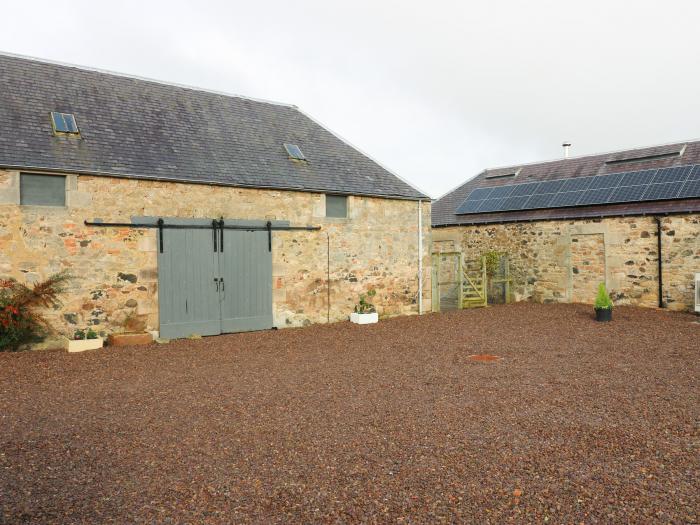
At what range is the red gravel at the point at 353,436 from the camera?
3666 millimetres

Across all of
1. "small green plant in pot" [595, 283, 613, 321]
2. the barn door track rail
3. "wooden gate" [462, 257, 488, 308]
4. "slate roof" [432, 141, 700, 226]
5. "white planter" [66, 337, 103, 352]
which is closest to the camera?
"white planter" [66, 337, 103, 352]

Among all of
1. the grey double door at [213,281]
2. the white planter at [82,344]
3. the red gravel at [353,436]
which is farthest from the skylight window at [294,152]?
the white planter at [82,344]

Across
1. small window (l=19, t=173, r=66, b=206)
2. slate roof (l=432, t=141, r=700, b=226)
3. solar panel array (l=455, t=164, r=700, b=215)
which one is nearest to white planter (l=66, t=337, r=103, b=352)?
small window (l=19, t=173, r=66, b=206)

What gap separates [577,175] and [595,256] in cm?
395

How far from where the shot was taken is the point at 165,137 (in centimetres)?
1243

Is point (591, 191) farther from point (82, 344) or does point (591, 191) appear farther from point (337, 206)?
point (82, 344)

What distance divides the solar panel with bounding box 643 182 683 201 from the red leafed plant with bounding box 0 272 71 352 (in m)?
16.0

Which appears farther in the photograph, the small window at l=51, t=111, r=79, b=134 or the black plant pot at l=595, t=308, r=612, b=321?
the black plant pot at l=595, t=308, r=612, b=321

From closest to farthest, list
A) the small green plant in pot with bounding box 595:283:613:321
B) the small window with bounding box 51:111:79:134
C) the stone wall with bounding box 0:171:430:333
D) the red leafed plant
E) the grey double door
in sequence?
the red leafed plant < the stone wall with bounding box 0:171:430:333 < the small window with bounding box 51:111:79:134 < the grey double door < the small green plant in pot with bounding box 595:283:613:321

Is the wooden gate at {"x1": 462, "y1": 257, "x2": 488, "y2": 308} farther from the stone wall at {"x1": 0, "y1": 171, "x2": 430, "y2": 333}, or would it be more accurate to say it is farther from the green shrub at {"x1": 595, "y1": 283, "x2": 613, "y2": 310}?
the green shrub at {"x1": 595, "y1": 283, "x2": 613, "y2": 310}

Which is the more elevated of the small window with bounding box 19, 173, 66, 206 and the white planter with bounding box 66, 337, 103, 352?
the small window with bounding box 19, 173, 66, 206

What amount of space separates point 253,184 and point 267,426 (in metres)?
7.95

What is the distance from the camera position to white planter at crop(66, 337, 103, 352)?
9.84 metres

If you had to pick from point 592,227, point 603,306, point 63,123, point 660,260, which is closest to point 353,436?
point 63,123
